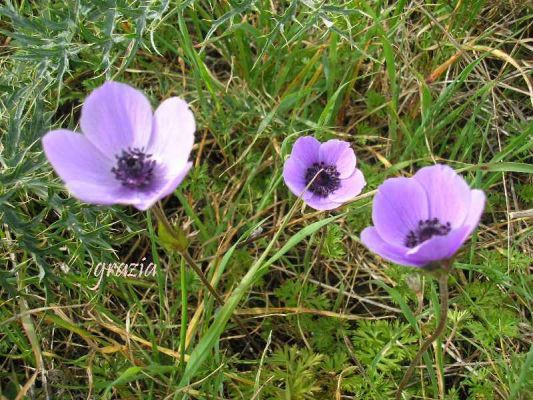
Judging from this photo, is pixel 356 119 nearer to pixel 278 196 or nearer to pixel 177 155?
pixel 278 196

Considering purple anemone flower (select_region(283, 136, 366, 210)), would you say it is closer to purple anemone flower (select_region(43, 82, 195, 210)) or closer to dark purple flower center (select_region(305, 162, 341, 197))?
dark purple flower center (select_region(305, 162, 341, 197))

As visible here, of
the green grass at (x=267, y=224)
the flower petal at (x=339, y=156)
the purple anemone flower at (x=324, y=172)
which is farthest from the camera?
the flower petal at (x=339, y=156)

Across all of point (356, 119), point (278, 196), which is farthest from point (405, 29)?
point (278, 196)

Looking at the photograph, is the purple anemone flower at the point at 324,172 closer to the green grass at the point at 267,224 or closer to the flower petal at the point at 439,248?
the green grass at the point at 267,224

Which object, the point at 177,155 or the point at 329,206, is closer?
the point at 177,155

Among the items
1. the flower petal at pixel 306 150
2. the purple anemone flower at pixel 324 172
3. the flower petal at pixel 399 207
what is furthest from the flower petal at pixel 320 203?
the flower petal at pixel 399 207

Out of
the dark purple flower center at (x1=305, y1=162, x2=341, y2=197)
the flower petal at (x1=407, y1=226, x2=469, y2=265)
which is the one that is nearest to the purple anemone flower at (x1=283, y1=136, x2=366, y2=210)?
the dark purple flower center at (x1=305, y1=162, x2=341, y2=197)
